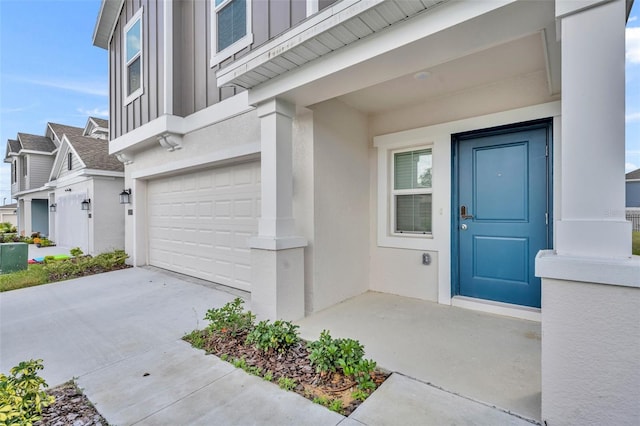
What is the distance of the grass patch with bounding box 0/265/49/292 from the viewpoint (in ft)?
18.3

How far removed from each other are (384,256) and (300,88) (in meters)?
2.70

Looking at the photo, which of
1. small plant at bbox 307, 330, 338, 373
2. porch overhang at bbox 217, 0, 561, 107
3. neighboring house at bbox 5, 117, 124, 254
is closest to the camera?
porch overhang at bbox 217, 0, 561, 107

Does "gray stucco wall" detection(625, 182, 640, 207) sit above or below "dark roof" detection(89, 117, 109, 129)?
below

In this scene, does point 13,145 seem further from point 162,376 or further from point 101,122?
point 162,376

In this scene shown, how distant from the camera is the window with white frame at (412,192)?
430 cm

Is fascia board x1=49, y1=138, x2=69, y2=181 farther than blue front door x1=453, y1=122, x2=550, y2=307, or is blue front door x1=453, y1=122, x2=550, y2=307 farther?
fascia board x1=49, y1=138, x2=69, y2=181

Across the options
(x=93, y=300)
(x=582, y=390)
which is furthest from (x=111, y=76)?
(x=582, y=390)

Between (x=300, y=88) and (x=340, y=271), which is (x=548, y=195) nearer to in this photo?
(x=340, y=271)

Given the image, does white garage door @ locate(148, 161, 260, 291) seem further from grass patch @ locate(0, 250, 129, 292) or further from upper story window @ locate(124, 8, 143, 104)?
upper story window @ locate(124, 8, 143, 104)

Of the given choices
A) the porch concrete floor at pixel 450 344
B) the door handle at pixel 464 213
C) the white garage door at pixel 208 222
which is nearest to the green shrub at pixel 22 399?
the porch concrete floor at pixel 450 344

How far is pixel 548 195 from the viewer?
134 inches

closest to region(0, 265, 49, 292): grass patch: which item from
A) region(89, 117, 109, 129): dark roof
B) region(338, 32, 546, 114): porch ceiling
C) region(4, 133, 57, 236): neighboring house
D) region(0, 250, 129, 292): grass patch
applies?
region(0, 250, 129, 292): grass patch

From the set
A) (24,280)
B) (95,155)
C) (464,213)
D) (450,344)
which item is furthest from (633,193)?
(95,155)

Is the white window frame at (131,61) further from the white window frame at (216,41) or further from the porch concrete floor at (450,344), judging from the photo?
the porch concrete floor at (450,344)
